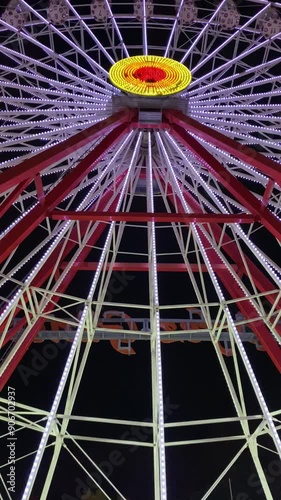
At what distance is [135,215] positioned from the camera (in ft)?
31.0

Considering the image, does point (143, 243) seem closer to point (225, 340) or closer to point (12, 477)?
point (225, 340)

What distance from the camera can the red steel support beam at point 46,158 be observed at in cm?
866

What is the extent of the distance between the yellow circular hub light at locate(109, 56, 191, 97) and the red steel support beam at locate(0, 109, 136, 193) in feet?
4.87

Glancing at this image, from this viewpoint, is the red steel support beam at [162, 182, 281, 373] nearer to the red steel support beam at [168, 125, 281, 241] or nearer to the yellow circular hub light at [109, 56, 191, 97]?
the red steel support beam at [168, 125, 281, 241]

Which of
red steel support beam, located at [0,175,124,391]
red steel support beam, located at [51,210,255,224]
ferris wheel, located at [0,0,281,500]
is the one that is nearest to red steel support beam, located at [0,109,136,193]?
ferris wheel, located at [0,0,281,500]

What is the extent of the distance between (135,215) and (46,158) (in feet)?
5.65

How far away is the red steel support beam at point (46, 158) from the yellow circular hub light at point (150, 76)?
1.49m

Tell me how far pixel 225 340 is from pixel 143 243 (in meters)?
6.60

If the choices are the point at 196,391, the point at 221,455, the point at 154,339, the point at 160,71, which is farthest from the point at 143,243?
the point at 154,339

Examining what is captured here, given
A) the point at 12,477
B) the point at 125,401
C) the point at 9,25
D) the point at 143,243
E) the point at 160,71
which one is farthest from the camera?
the point at 143,243

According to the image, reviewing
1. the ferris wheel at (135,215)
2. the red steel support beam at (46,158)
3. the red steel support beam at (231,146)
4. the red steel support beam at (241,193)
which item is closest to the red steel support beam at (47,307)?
the ferris wheel at (135,215)

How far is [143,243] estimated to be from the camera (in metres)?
22.6

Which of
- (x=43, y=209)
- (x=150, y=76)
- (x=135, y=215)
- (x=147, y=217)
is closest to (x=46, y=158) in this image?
(x=43, y=209)

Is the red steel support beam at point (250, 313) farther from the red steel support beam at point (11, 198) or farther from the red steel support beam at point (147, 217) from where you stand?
the red steel support beam at point (11, 198)
